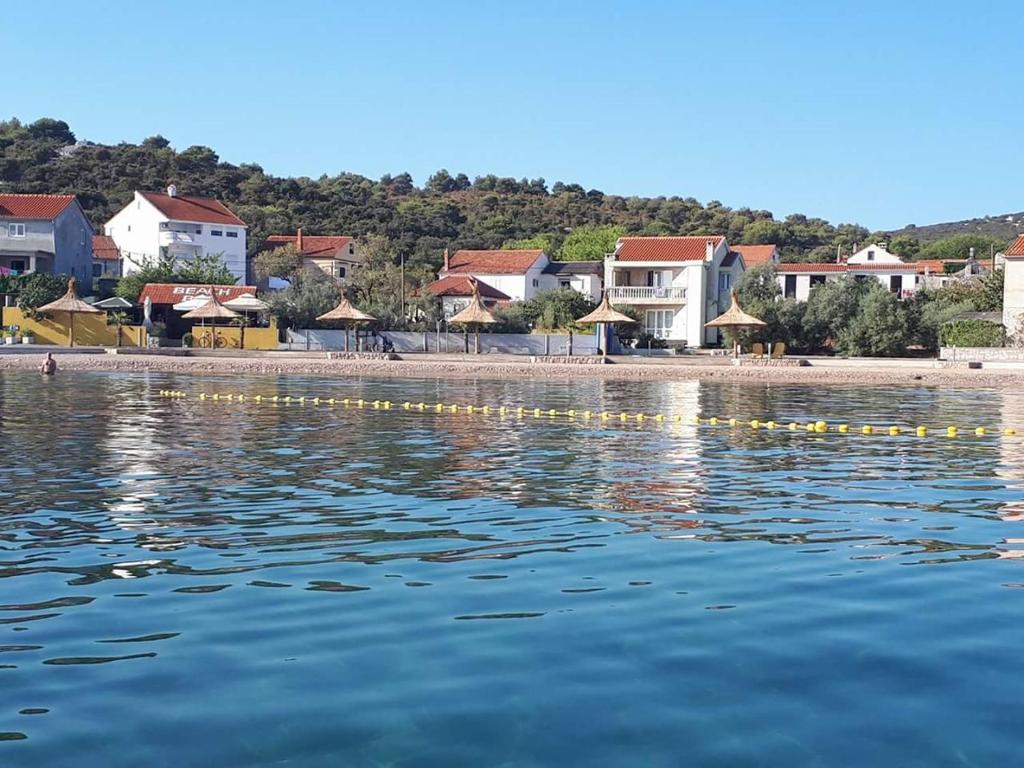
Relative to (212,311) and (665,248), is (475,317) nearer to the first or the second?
(212,311)

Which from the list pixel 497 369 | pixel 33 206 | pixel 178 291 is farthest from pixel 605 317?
pixel 33 206

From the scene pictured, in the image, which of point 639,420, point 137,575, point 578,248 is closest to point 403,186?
point 578,248

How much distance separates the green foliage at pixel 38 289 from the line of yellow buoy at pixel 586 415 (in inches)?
1135

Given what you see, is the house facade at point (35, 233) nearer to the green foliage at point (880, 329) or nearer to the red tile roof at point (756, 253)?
the red tile roof at point (756, 253)

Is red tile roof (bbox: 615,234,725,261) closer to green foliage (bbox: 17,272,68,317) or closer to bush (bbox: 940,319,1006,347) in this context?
bush (bbox: 940,319,1006,347)

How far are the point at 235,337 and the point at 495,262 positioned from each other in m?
25.1

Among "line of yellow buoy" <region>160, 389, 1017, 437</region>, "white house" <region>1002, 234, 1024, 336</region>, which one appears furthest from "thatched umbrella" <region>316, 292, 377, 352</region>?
"white house" <region>1002, 234, 1024, 336</region>

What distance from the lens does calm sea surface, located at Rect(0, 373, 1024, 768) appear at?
586 cm

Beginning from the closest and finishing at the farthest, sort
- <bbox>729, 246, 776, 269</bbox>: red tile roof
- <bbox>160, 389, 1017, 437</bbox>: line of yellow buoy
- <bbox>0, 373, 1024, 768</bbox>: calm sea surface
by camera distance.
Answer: <bbox>0, 373, 1024, 768</bbox>: calm sea surface → <bbox>160, 389, 1017, 437</bbox>: line of yellow buoy → <bbox>729, 246, 776, 269</bbox>: red tile roof

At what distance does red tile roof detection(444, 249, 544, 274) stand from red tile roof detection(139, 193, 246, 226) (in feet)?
55.8

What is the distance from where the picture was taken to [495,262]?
77.0 m

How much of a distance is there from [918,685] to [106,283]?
6653 cm

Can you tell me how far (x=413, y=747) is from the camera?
5680 millimetres

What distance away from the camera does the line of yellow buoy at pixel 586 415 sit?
22.9 m
